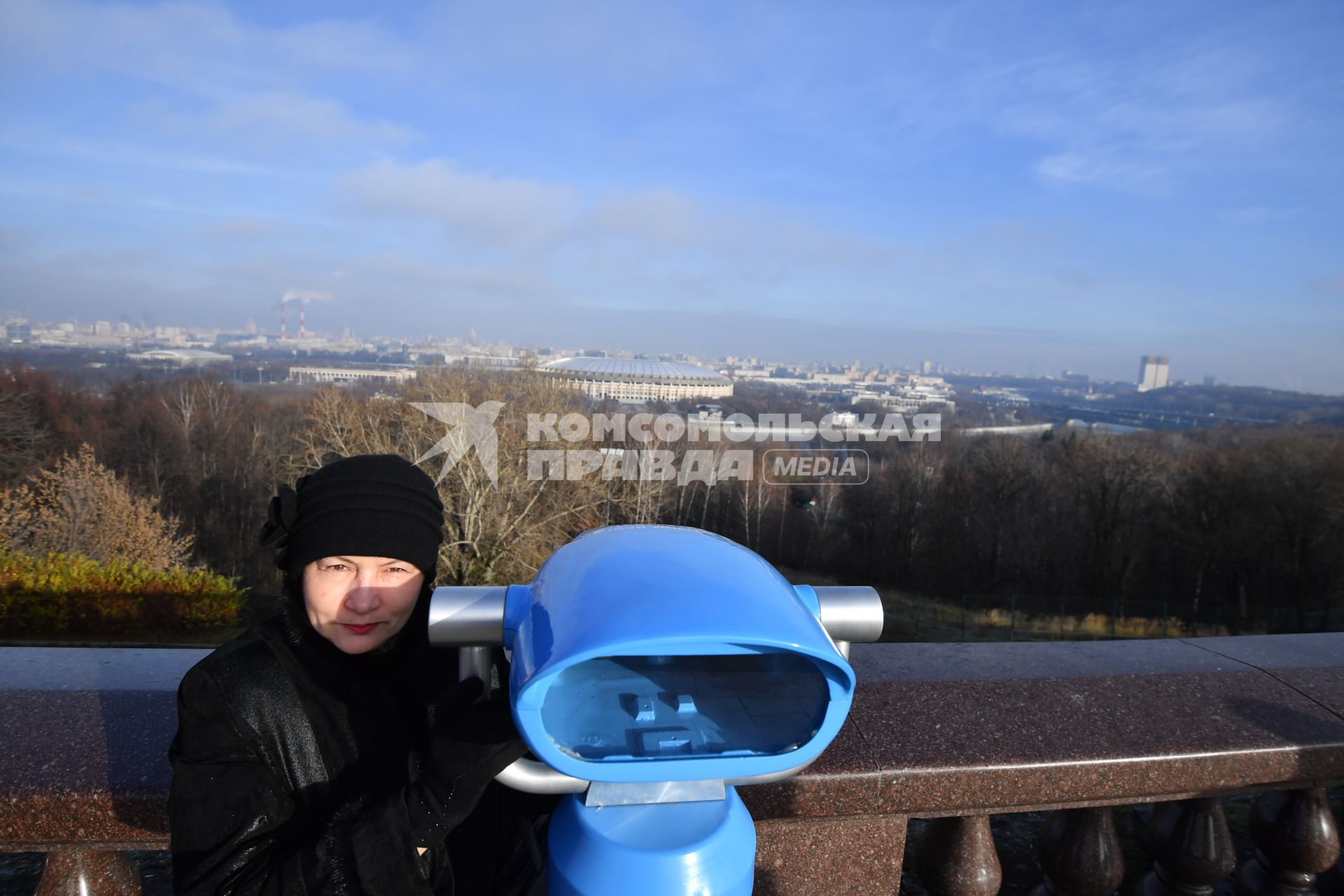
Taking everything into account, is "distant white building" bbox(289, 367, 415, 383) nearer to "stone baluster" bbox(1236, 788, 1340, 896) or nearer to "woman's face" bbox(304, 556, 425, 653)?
"woman's face" bbox(304, 556, 425, 653)

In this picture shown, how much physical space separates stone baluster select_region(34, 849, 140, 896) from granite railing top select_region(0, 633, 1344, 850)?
79 mm

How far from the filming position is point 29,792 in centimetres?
154

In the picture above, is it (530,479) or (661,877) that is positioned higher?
(661,877)

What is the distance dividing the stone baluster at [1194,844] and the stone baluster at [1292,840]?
0.15 meters

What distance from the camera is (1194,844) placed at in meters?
2.06

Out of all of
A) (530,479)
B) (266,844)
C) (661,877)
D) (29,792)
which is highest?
(661,877)

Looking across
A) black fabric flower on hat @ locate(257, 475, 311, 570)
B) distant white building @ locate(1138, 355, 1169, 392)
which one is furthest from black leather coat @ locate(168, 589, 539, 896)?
distant white building @ locate(1138, 355, 1169, 392)

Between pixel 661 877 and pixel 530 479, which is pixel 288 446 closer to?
pixel 530 479

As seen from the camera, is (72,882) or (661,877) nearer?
(661,877)

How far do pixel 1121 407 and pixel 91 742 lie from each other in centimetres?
8790

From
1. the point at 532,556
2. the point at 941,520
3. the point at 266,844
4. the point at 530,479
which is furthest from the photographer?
the point at 941,520

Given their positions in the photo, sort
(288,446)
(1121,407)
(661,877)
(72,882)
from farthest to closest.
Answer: (1121,407) < (288,446) < (72,882) < (661,877)

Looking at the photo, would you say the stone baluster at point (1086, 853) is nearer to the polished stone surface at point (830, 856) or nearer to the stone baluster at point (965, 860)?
the stone baluster at point (965, 860)

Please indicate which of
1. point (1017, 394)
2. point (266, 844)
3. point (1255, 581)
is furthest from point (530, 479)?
point (1017, 394)
